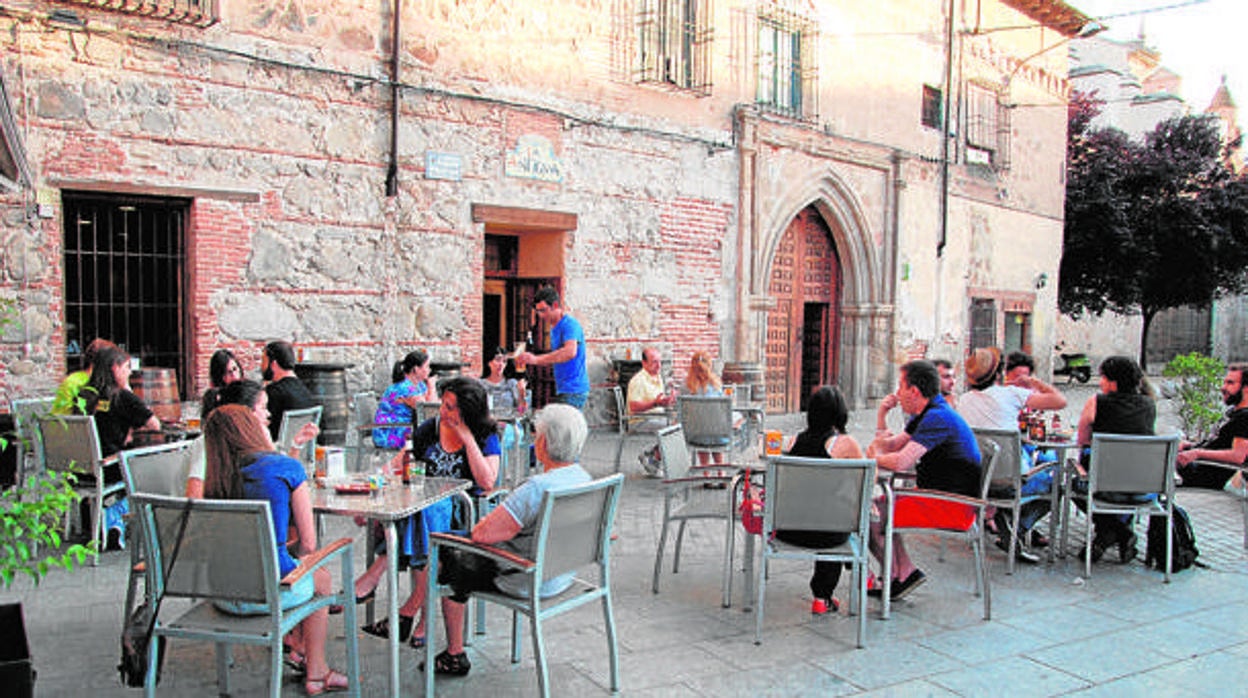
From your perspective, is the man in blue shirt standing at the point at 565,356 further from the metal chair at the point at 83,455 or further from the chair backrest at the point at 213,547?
the chair backrest at the point at 213,547

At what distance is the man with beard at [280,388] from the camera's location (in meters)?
6.10

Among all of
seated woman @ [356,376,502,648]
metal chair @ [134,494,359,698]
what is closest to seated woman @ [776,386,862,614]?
seated woman @ [356,376,502,648]

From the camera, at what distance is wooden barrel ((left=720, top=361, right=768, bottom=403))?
479 inches

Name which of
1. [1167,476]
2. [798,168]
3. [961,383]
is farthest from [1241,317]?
[1167,476]

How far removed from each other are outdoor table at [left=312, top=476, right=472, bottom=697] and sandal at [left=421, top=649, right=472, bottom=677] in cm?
36

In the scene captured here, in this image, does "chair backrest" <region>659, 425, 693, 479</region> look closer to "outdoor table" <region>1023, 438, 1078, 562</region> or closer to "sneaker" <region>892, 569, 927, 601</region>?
"sneaker" <region>892, 569, 927, 601</region>

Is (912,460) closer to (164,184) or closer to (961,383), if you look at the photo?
(164,184)

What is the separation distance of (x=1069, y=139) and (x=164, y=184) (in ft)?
75.0

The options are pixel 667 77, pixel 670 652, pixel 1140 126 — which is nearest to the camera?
pixel 670 652

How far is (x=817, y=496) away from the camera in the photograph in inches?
168

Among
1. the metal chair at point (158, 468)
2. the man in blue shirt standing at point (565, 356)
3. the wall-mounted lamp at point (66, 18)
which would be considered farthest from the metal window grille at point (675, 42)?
the metal chair at point (158, 468)

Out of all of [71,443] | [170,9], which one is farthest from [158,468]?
[170,9]

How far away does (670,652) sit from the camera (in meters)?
4.16

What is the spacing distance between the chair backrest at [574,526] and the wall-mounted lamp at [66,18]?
21.5 ft
